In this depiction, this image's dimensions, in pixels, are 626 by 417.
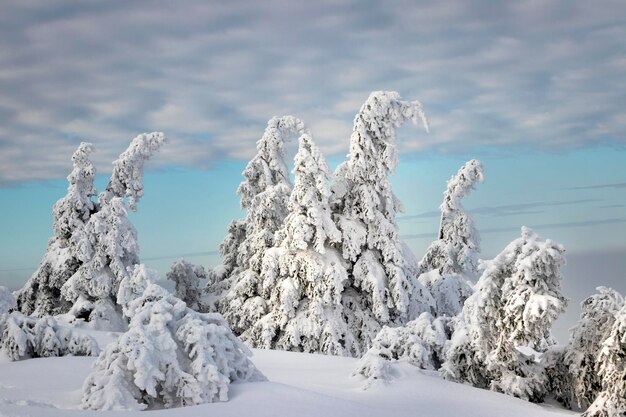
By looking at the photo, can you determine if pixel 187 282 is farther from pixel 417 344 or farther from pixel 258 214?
pixel 417 344

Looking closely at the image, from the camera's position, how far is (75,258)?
2586 centimetres

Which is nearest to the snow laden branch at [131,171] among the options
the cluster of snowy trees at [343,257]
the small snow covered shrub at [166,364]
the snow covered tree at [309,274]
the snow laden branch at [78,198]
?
the snow laden branch at [78,198]

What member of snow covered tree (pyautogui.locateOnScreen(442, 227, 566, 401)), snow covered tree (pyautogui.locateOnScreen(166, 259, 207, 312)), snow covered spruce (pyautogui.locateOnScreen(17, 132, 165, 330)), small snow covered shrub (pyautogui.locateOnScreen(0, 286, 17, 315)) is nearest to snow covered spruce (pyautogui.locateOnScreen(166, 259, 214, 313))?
snow covered tree (pyautogui.locateOnScreen(166, 259, 207, 312))

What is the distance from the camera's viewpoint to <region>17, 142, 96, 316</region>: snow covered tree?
84.6 ft

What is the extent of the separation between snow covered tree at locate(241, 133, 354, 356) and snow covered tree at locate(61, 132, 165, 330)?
6.36 m

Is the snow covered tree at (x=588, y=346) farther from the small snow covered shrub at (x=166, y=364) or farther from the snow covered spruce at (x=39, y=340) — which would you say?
the snow covered spruce at (x=39, y=340)

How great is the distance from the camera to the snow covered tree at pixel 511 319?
1116cm

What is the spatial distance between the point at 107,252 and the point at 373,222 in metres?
10.6

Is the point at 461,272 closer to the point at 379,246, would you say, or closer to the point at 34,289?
the point at 379,246

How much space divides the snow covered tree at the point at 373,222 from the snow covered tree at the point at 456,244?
11.7 feet

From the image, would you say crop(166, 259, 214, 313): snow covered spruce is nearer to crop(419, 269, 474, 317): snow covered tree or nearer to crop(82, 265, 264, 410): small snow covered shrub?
crop(419, 269, 474, 317): snow covered tree

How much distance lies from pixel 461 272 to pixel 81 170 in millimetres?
17072

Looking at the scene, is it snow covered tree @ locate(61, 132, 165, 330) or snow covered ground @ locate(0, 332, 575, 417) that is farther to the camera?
snow covered tree @ locate(61, 132, 165, 330)

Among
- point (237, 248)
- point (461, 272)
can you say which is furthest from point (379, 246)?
point (237, 248)
